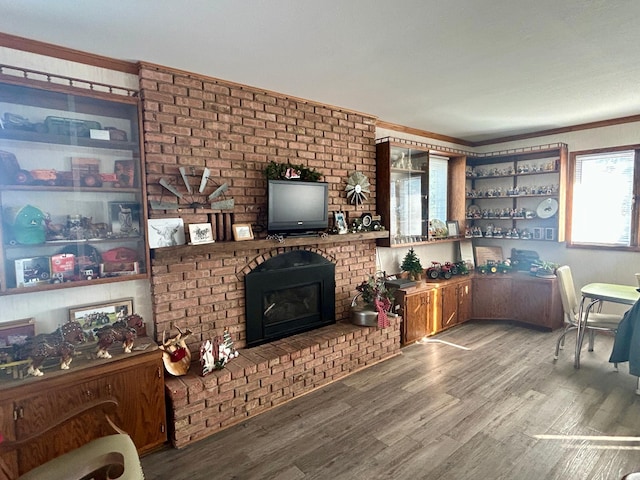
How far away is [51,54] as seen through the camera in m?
2.21

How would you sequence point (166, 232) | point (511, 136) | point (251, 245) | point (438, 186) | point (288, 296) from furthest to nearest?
point (511, 136) < point (438, 186) < point (288, 296) < point (251, 245) < point (166, 232)

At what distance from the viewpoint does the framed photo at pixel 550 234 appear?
4.69 m

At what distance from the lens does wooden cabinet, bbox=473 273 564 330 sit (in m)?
4.45

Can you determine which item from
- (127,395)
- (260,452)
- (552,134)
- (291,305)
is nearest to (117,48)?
(127,395)

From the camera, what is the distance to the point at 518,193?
4992 mm

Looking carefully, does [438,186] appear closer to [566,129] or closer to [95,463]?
[566,129]

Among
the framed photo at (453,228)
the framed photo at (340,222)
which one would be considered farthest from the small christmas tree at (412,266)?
the framed photo at (340,222)

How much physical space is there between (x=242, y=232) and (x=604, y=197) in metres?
4.61

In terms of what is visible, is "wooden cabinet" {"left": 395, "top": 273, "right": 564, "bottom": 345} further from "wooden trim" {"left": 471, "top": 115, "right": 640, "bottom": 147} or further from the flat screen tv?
"wooden trim" {"left": 471, "top": 115, "right": 640, "bottom": 147}

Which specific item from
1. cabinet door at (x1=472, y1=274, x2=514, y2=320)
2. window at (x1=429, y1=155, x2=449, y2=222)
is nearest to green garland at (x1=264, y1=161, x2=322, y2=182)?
window at (x1=429, y1=155, x2=449, y2=222)

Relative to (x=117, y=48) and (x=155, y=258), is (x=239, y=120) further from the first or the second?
(x=155, y=258)

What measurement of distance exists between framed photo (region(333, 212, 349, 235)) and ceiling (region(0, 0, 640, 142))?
3.81 ft

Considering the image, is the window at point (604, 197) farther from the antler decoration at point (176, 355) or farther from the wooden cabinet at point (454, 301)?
the antler decoration at point (176, 355)

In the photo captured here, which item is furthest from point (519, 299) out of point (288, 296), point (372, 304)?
point (288, 296)
